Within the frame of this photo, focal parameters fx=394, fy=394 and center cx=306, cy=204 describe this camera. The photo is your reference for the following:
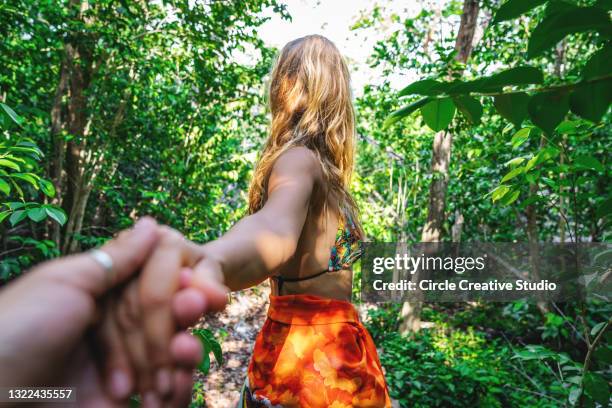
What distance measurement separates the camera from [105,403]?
472 millimetres

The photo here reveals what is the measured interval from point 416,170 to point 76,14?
5.18 meters

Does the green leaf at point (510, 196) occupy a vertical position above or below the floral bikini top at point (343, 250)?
above

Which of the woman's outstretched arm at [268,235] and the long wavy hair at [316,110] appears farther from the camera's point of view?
the long wavy hair at [316,110]

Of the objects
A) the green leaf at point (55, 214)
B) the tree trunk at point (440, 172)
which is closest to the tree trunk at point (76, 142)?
the green leaf at point (55, 214)

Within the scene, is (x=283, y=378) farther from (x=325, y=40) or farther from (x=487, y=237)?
(x=487, y=237)

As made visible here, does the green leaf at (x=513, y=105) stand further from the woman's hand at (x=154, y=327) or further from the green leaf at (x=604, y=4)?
the woman's hand at (x=154, y=327)

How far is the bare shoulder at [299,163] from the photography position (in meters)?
1.03

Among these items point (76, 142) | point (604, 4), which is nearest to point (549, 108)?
point (604, 4)

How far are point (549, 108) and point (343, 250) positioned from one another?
794 mm

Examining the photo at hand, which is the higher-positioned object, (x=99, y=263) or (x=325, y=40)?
(x=325, y=40)

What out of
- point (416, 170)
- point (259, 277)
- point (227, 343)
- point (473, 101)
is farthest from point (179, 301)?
point (416, 170)

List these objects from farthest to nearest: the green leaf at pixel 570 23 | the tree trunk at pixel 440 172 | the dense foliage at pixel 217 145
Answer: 1. the tree trunk at pixel 440 172
2. the dense foliage at pixel 217 145
3. the green leaf at pixel 570 23

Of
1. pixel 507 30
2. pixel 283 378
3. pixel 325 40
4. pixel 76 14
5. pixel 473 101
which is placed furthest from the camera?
pixel 507 30

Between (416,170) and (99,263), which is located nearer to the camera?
(99,263)
